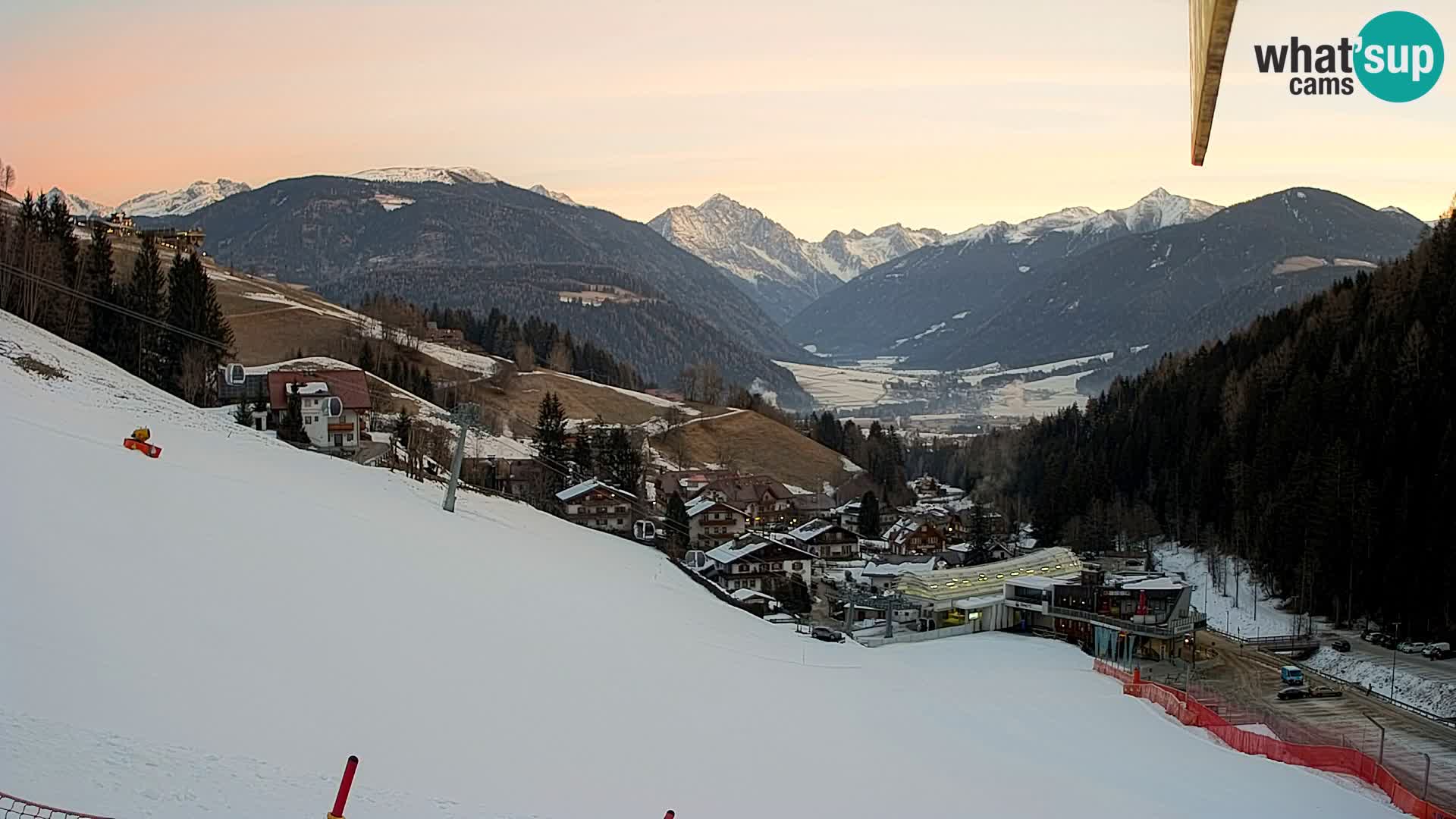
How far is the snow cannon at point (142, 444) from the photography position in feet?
65.2

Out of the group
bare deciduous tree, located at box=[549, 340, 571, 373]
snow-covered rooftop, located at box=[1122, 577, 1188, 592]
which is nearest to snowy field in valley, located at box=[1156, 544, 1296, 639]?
snow-covered rooftop, located at box=[1122, 577, 1188, 592]

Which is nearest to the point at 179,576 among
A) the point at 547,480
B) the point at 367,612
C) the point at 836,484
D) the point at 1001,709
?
the point at 367,612

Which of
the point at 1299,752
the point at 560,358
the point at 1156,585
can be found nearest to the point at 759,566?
the point at 1156,585

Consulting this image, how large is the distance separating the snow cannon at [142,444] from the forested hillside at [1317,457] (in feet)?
117

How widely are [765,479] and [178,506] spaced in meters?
60.5

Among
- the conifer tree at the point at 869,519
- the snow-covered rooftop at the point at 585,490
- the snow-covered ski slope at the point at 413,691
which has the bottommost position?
the conifer tree at the point at 869,519

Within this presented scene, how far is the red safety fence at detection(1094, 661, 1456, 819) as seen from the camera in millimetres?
16547

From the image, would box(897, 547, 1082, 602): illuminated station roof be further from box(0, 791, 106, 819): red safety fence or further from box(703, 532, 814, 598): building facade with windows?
box(0, 791, 106, 819): red safety fence

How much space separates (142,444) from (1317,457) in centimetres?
4160

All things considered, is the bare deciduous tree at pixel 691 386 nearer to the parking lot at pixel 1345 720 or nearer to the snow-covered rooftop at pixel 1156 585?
the snow-covered rooftop at pixel 1156 585

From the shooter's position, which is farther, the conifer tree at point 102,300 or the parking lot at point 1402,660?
the conifer tree at point 102,300

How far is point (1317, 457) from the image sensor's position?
43562 mm

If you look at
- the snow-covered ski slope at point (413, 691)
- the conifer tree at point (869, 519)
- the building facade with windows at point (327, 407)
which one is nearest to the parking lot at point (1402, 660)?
the snow-covered ski slope at point (413, 691)

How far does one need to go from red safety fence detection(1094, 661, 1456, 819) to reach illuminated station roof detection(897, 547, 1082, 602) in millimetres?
17305
